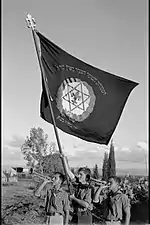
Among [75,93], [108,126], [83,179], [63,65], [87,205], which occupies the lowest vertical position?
[87,205]

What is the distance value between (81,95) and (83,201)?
1.28m

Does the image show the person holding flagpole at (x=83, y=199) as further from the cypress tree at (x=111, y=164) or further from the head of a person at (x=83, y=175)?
the cypress tree at (x=111, y=164)

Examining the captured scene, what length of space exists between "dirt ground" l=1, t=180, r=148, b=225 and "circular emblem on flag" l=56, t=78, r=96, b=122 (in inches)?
139

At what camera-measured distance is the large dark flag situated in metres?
3.60

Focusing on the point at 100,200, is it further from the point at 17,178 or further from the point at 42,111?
the point at 17,178

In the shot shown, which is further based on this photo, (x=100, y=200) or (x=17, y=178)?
(x=17, y=178)

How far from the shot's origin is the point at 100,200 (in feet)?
9.89

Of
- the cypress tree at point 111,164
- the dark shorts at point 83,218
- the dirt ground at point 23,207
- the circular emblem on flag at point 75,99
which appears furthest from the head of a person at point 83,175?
the cypress tree at point 111,164

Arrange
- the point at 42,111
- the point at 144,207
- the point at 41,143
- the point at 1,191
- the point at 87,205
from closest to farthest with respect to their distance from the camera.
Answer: the point at 87,205 → the point at 42,111 → the point at 144,207 → the point at 1,191 → the point at 41,143

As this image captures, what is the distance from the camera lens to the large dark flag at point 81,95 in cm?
360

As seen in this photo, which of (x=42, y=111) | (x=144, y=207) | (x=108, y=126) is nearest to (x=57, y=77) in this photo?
(x=42, y=111)

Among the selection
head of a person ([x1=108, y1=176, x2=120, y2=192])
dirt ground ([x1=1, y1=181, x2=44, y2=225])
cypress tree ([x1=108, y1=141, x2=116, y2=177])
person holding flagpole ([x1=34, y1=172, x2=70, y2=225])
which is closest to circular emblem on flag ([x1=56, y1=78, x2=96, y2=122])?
person holding flagpole ([x1=34, y1=172, x2=70, y2=225])

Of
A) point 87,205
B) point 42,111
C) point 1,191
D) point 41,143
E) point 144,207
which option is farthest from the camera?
point 41,143

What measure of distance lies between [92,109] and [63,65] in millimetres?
615
